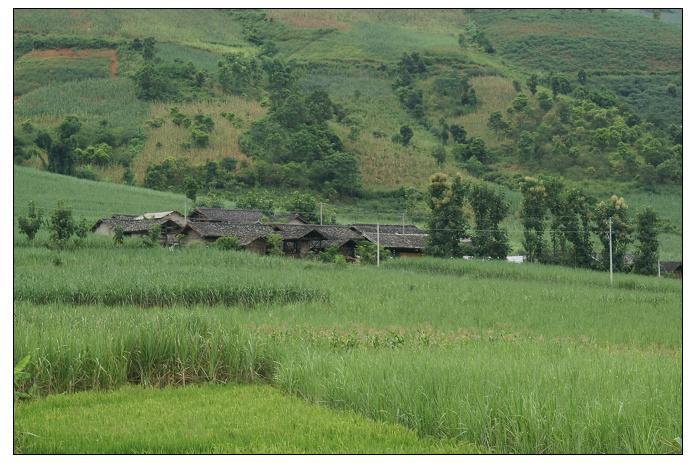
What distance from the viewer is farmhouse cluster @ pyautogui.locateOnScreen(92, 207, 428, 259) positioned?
37.0 meters

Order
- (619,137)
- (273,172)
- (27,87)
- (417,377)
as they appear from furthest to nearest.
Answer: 1. (27,87)
2. (619,137)
3. (273,172)
4. (417,377)

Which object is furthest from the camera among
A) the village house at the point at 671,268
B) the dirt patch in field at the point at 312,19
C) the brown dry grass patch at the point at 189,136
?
the dirt patch in field at the point at 312,19

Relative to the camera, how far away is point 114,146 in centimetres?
7219

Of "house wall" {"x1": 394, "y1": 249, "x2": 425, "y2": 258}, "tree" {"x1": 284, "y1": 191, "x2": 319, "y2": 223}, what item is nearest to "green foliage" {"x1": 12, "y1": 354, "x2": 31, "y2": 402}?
"house wall" {"x1": 394, "y1": 249, "x2": 425, "y2": 258}

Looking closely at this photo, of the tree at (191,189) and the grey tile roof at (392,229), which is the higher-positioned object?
the tree at (191,189)

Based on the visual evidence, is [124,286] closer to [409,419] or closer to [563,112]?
[409,419]

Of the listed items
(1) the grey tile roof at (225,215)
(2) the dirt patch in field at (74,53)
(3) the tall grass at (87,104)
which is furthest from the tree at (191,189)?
(2) the dirt patch in field at (74,53)

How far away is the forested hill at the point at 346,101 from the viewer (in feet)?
217

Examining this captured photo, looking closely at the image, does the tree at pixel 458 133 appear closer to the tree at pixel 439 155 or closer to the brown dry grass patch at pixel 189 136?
the tree at pixel 439 155

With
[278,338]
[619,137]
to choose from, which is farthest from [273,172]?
[278,338]

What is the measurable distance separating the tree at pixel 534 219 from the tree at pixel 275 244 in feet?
37.1

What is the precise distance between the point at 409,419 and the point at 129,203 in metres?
46.4

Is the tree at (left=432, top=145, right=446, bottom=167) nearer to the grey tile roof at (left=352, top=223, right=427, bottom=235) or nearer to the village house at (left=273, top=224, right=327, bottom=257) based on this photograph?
the grey tile roof at (left=352, top=223, right=427, bottom=235)

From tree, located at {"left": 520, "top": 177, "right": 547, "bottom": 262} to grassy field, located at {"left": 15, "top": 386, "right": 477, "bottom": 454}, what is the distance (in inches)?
1186
